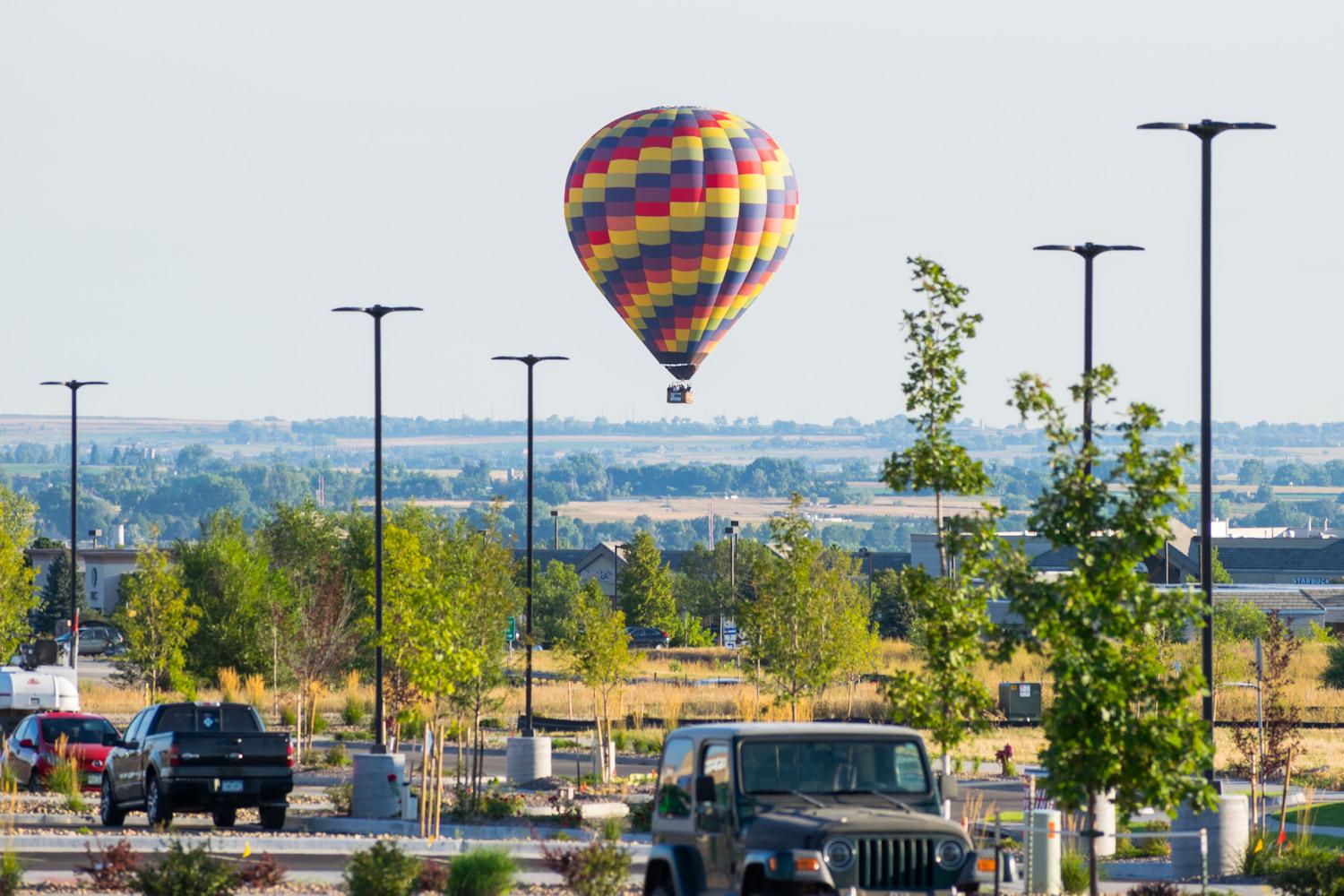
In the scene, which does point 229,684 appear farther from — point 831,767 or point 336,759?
point 831,767

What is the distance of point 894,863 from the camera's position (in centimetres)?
1570

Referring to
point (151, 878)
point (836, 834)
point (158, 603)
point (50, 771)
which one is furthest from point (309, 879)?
point (158, 603)

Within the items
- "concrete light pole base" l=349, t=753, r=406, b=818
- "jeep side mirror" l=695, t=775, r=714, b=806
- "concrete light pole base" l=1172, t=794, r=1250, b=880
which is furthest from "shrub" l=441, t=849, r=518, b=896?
"concrete light pole base" l=349, t=753, r=406, b=818

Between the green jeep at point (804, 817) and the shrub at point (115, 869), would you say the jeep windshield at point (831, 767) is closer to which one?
the green jeep at point (804, 817)

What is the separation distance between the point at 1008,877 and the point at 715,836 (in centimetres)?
375

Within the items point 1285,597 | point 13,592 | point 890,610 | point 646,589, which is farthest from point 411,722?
point 1285,597

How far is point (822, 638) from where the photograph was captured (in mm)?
45906

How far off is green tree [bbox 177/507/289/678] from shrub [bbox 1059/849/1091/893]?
121 ft

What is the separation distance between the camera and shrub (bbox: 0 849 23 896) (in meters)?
20.7

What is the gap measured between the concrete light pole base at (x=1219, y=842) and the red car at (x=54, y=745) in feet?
60.2

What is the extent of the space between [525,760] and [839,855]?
76.8 ft

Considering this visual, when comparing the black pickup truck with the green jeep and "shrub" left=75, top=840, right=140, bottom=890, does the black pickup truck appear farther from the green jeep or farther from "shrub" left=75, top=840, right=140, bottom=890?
the green jeep

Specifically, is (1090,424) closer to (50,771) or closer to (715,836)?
(715,836)

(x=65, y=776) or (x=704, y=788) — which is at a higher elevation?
(x=704, y=788)
